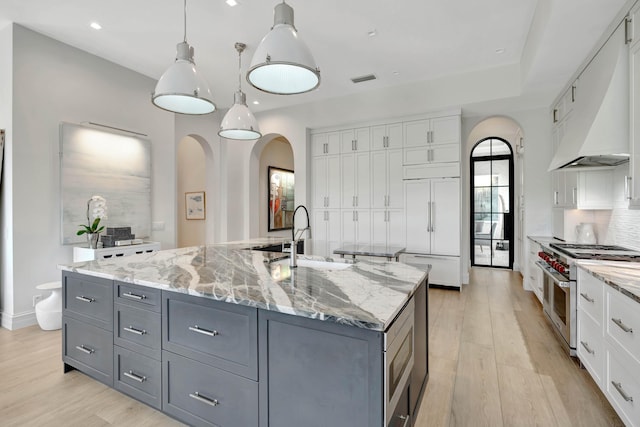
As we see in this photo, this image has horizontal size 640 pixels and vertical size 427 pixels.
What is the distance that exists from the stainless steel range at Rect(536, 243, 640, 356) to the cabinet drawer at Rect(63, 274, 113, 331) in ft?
11.3

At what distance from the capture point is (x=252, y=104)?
595 centimetres

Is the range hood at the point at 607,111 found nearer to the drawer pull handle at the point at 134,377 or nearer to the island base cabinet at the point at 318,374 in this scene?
the island base cabinet at the point at 318,374

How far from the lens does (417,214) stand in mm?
5156

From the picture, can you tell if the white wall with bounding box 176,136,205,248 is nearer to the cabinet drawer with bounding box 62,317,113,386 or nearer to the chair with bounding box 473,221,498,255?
the cabinet drawer with bounding box 62,317,113,386

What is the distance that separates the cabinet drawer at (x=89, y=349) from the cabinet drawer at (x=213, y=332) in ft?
2.03

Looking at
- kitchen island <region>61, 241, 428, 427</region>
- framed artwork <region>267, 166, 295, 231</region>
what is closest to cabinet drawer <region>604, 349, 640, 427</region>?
kitchen island <region>61, 241, 428, 427</region>

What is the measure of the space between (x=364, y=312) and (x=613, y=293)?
1.69 meters

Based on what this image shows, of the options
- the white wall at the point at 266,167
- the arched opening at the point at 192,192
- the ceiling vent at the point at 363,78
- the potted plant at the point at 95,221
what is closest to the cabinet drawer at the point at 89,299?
the potted plant at the point at 95,221

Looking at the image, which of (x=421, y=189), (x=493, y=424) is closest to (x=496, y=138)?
(x=421, y=189)

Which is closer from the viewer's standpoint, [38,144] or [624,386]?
[624,386]

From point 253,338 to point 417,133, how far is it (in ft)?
14.7

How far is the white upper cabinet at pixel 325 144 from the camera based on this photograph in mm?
5770

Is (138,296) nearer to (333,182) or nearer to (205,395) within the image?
(205,395)

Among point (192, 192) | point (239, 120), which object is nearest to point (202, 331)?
point (239, 120)
